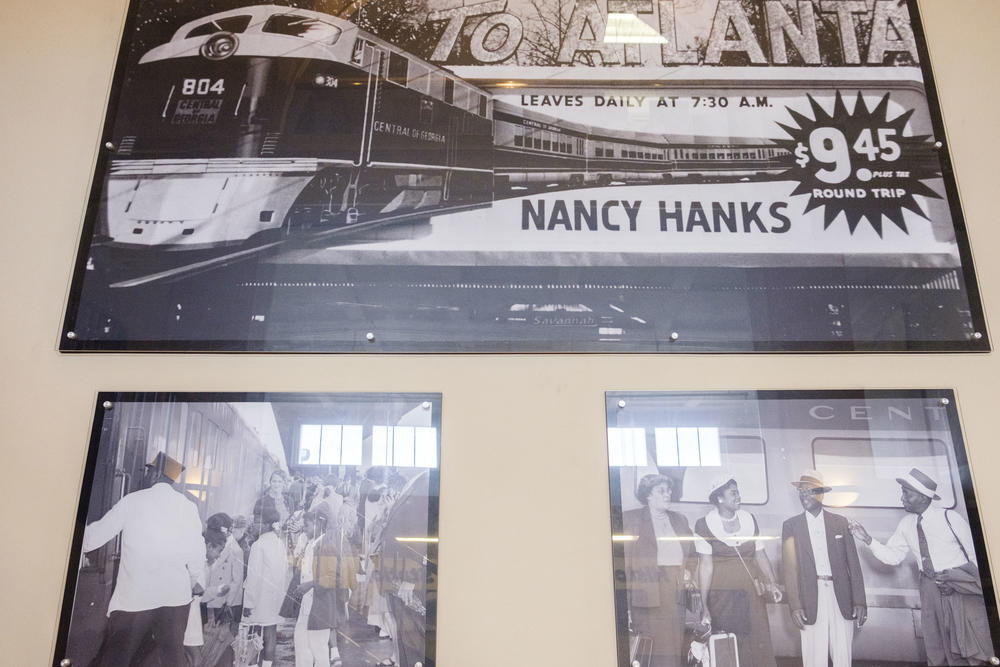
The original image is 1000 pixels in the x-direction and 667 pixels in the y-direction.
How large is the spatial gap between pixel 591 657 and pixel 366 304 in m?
0.93

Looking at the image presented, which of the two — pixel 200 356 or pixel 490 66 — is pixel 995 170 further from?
pixel 200 356

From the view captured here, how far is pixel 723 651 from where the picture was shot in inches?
56.5

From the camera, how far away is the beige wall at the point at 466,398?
1477 millimetres

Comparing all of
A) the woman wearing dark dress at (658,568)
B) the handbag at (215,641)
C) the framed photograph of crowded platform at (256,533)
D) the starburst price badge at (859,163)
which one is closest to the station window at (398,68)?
the framed photograph of crowded platform at (256,533)

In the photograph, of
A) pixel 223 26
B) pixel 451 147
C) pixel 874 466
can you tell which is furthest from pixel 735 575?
pixel 223 26

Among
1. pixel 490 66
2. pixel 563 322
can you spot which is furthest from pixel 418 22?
pixel 563 322

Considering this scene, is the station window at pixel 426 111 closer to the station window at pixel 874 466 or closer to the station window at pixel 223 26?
the station window at pixel 223 26

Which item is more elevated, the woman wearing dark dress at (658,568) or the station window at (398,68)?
the station window at (398,68)

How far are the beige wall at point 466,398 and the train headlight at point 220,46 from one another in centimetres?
27

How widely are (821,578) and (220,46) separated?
1966mm

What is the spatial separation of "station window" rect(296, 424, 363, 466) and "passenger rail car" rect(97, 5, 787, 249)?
19.9 inches

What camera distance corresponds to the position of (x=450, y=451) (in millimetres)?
1563

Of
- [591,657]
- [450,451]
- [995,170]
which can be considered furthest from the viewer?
[995,170]

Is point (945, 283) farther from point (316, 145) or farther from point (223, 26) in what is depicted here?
point (223, 26)
